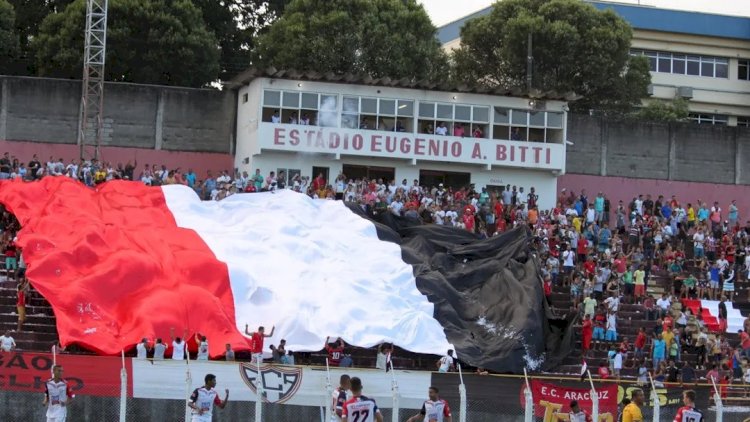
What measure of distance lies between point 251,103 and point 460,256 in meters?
11.9

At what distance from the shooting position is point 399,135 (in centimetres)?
4475

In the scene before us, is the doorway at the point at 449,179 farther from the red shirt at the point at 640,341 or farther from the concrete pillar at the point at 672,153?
the red shirt at the point at 640,341

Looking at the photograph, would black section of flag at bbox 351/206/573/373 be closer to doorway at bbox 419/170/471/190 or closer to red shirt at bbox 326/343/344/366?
red shirt at bbox 326/343/344/366

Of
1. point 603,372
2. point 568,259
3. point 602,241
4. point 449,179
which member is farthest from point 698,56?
point 603,372

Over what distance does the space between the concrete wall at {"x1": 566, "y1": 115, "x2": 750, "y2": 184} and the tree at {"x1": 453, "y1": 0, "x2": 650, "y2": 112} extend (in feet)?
24.6

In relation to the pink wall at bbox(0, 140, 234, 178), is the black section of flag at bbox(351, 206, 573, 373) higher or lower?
lower

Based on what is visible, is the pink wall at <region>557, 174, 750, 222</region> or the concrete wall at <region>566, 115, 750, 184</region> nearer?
the pink wall at <region>557, 174, 750, 222</region>

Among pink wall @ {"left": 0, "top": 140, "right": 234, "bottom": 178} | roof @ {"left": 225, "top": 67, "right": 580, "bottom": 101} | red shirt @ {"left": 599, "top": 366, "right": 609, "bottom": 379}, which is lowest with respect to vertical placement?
red shirt @ {"left": 599, "top": 366, "right": 609, "bottom": 379}

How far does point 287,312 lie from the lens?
3194 cm

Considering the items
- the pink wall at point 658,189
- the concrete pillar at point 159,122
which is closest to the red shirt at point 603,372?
the pink wall at point 658,189

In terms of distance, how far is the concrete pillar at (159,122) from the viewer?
4666 cm

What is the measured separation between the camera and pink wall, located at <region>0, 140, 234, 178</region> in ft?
148

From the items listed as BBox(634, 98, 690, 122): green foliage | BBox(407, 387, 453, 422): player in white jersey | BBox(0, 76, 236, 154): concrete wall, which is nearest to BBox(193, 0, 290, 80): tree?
BBox(0, 76, 236, 154): concrete wall

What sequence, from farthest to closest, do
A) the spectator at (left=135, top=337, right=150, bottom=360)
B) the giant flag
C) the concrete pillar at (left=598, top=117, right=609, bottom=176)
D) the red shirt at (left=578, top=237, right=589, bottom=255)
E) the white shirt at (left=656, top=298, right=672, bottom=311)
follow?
the concrete pillar at (left=598, top=117, right=609, bottom=176)
the red shirt at (left=578, top=237, right=589, bottom=255)
the white shirt at (left=656, top=298, right=672, bottom=311)
the giant flag
the spectator at (left=135, top=337, right=150, bottom=360)
